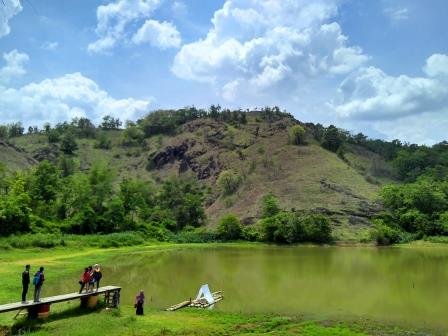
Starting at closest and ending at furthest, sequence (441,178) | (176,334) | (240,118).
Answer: (176,334) → (441,178) → (240,118)

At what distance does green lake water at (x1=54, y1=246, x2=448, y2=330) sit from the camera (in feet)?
99.9

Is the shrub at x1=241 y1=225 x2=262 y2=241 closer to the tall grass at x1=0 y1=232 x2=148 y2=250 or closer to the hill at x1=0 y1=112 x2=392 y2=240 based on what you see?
the hill at x1=0 y1=112 x2=392 y2=240

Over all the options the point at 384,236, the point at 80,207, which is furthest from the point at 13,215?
the point at 384,236

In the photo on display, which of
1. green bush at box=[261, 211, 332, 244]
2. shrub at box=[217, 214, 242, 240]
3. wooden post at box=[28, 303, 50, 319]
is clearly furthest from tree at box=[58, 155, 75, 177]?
wooden post at box=[28, 303, 50, 319]

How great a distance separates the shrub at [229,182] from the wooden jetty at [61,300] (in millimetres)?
101275

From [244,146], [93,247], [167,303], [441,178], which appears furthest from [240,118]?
[167,303]

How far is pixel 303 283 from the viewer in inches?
1642

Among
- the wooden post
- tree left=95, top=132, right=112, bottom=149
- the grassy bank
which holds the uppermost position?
tree left=95, top=132, right=112, bottom=149

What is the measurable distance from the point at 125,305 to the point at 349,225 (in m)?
80.4

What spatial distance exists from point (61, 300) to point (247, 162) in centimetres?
11735

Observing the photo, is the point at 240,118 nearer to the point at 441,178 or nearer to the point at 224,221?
the point at 441,178

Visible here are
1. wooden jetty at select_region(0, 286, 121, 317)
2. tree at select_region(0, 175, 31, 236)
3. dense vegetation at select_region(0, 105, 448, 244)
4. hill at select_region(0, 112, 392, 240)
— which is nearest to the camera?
wooden jetty at select_region(0, 286, 121, 317)

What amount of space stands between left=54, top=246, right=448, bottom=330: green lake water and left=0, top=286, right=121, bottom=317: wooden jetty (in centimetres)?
388

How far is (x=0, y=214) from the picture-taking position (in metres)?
66.7
